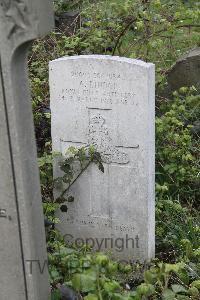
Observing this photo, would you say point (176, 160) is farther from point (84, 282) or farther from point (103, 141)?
point (84, 282)

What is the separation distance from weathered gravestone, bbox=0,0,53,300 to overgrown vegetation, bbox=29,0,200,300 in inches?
9.1

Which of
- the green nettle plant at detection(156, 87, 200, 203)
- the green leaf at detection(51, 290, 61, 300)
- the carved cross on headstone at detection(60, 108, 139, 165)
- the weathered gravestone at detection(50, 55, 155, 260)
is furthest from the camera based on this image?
the green nettle plant at detection(156, 87, 200, 203)

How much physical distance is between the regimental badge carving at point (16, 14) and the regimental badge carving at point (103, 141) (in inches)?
59.9

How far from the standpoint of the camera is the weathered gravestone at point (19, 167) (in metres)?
2.05

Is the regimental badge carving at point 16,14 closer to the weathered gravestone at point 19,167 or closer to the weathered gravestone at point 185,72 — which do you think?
the weathered gravestone at point 19,167

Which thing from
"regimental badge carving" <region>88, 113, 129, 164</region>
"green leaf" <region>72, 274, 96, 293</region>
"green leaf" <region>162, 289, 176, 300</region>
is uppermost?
"regimental badge carving" <region>88, 113, 129, 164</region>

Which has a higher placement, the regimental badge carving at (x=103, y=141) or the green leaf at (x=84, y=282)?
the regimental badge carving at (x=103, y=141)

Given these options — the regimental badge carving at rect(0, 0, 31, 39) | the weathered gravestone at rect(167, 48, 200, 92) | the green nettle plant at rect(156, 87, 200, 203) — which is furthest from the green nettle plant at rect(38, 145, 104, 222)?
the weathered gravestone at rect(167, 48, 200, 92)

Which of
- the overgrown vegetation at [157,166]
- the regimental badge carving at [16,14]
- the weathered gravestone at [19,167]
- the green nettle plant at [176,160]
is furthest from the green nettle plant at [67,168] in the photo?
the regimental badge carving at [16,14]

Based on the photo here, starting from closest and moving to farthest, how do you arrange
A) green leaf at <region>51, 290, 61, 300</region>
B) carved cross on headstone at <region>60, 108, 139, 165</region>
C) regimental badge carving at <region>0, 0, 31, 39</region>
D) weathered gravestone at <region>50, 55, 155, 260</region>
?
regimental badge carving at <region>0, 0, 31, 39</region> → green leaf at <region>51, 290, 61, 300</region> → weathered gravestone at <region>50, 55, 155, 260</region> → carved cross on headstone at <region>60, 108, 139, 165</region>

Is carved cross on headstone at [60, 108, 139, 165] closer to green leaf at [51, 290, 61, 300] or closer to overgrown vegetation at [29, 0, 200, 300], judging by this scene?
overgrown vegetation at [29, 0, 200, 300]

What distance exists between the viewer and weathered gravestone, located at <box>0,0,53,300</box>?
205 cm

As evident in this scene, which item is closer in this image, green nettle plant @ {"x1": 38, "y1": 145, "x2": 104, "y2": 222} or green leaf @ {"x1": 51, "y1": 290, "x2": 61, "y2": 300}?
green leaf @ {"x1": 51, "y1": 290, "x2": 61, "y2": 300}

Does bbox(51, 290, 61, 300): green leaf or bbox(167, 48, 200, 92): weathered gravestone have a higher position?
bbox(167, 48, 200, 92): weathered gravestone
